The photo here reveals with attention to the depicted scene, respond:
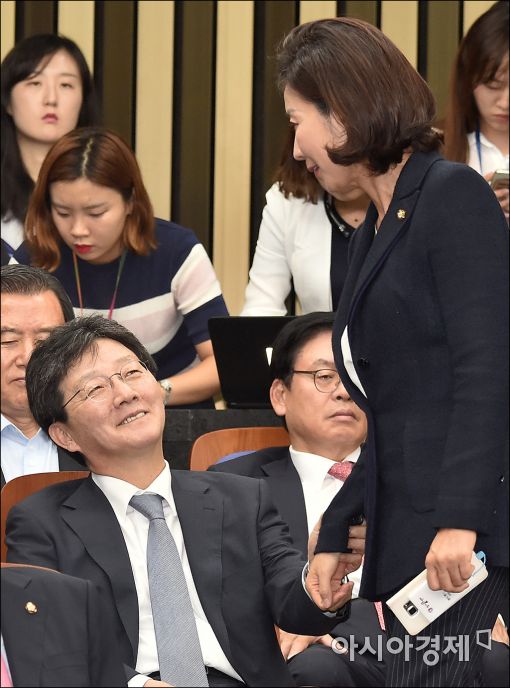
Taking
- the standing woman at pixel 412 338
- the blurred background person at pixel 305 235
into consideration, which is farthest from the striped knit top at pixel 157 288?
the standing woman at pixel 412 338

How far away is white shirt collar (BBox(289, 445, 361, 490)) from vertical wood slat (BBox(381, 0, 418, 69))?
2.32m

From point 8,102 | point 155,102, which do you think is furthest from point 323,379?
point 155,102

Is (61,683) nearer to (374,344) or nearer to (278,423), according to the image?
(374,344)

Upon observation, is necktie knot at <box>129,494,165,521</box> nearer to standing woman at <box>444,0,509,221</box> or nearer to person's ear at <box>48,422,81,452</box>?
person's ear at <box>48,422,81,452</box>

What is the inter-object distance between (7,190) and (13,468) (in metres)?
1.23

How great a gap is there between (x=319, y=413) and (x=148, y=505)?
0.78 metres

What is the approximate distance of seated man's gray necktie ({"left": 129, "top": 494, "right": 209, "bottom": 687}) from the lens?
196 cm

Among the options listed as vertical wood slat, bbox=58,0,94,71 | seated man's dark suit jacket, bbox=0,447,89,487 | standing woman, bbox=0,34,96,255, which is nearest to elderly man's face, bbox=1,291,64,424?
Answer: seated man's dark suit jacket, bbox=0,447,89,487

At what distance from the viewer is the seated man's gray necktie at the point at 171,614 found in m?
1.96

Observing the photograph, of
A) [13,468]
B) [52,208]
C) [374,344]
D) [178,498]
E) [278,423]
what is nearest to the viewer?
[374,344]

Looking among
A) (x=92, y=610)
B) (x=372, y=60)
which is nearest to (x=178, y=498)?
(x=92, y=610)

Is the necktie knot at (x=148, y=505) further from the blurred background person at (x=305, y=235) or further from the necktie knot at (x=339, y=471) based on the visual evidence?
the blurred background person at (x=305, y=235)

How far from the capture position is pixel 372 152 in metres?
1.78

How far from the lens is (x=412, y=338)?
68.0 inches
